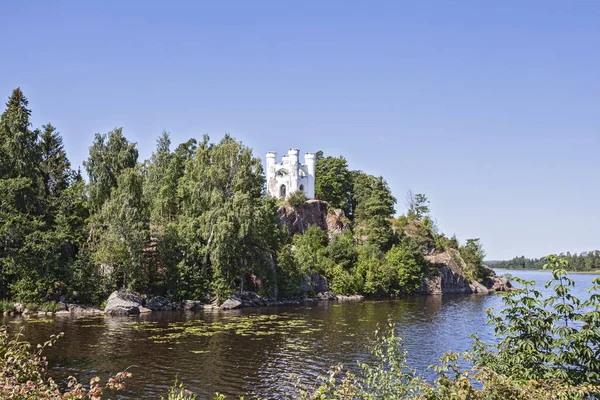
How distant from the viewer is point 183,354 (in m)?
31.6

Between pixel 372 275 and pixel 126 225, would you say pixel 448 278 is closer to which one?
pixel 372 275

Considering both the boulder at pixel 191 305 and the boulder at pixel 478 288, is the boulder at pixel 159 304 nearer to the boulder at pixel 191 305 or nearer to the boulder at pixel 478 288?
the boulder at pixel 191 305

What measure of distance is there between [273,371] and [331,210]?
260 ft

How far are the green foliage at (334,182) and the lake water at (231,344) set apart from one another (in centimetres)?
5812

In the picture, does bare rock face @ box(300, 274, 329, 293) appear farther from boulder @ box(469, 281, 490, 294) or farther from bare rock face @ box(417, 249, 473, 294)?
boulder @ box(469, 281, 490, 294)

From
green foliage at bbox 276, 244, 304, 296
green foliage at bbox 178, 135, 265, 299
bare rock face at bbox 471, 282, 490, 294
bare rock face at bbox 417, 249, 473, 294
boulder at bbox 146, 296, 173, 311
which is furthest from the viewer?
bare rock face at bbox 471, 282, 490, 294

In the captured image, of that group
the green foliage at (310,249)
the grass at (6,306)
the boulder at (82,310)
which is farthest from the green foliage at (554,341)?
the green foliage at (310,249)

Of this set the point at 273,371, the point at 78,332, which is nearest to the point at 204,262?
the point at 78,332

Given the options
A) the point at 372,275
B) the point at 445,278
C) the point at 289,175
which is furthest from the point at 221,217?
the point at 445,278

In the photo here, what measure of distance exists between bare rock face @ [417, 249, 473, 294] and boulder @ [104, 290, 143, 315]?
56623 mm

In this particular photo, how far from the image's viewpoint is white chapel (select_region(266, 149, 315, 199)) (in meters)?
104

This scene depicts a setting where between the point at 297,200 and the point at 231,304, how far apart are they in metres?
42.2

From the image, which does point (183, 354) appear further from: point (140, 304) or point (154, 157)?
point (154, 157)

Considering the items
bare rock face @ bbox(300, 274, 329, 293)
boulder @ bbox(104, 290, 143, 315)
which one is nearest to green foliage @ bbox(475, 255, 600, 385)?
boulder @ bbox(104, 290, 143, 315)
